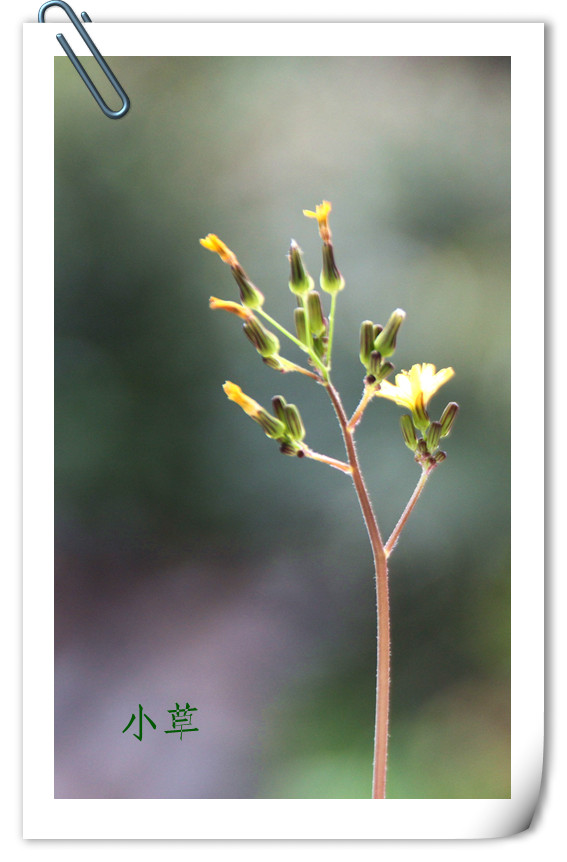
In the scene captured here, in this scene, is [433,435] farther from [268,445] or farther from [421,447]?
[268,445]

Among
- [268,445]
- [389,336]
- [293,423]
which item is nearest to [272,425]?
[293,423]

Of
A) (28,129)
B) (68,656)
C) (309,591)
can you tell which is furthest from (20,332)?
(309,591)
